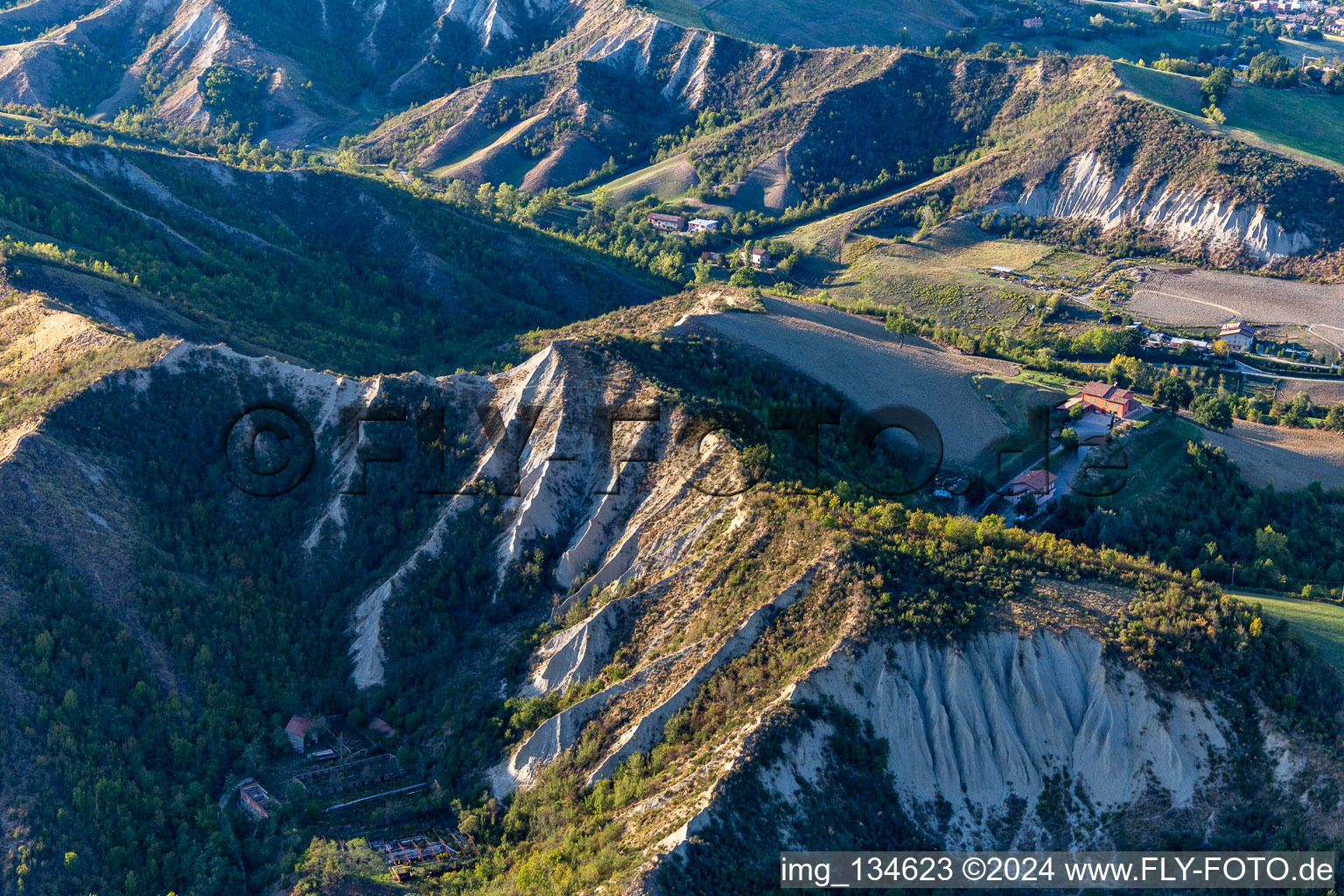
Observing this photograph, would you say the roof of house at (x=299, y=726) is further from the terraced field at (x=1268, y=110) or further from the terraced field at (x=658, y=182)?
the terraced field at (x=1268, y=110)

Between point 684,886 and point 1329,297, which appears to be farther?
point 1329,297

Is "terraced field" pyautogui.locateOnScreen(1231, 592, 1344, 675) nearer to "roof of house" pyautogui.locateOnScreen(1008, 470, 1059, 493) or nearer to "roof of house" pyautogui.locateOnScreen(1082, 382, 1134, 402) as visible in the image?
"roof of house" pyautogui.locateOnScreen(1008, 470, 1059, 493)

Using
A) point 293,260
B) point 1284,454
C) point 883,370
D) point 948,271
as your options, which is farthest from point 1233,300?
point 293,260

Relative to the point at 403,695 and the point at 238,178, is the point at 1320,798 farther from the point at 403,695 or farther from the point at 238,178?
the point at 238,178

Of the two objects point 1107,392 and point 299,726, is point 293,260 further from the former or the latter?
point 1107,392

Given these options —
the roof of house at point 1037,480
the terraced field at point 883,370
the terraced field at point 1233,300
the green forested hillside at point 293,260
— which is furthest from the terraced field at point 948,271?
the roof of house at point 1037,480

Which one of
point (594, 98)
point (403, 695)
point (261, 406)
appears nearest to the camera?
point (403, 695)

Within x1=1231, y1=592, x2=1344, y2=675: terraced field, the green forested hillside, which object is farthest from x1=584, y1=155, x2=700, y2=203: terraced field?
x1=1231, y1=592, x2=1344, y2=675: terraced field

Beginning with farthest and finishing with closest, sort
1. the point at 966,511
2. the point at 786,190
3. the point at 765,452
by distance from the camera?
the point at 786,190
the point at 966,511
the point at 765,452

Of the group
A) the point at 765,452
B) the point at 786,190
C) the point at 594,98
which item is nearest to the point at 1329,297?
the point at 786,190
